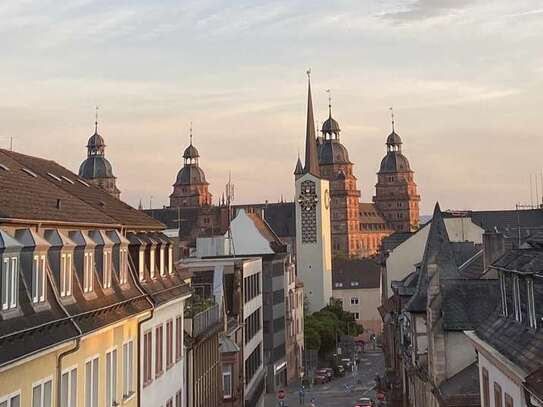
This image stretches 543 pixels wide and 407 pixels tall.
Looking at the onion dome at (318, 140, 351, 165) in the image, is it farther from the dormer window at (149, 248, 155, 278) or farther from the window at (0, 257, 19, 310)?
the window at (0, 257, 19, 310)

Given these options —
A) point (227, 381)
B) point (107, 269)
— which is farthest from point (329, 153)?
point (107, 269)

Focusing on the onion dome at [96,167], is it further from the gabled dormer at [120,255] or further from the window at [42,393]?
the window at [42,393]

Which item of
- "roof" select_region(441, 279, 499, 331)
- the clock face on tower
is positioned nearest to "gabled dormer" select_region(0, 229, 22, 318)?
"roof" select_region(441, 279, 499, 331)

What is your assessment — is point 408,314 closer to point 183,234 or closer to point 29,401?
point 29,401

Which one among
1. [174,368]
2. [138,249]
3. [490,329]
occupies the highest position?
[138,249]

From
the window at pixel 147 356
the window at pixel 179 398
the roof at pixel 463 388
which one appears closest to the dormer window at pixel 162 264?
the window at pixel 147 356

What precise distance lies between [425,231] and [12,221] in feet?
159

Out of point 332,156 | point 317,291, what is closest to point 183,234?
point 317,291

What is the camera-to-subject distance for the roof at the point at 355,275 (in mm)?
141750

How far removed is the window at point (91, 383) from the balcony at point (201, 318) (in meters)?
13.8

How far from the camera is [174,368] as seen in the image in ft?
99.5

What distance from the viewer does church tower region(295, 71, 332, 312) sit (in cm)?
13812

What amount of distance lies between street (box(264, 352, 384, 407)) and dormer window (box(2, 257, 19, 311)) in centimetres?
5975

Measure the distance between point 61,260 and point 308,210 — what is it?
129 metres
